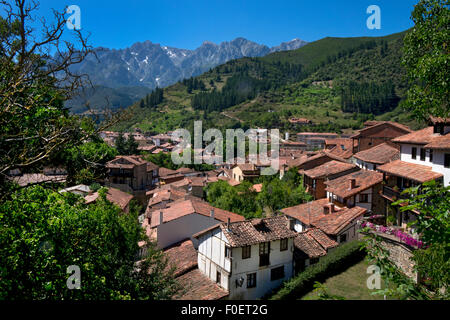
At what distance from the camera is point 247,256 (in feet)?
61.1

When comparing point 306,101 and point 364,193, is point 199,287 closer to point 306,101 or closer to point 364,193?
point 364,193

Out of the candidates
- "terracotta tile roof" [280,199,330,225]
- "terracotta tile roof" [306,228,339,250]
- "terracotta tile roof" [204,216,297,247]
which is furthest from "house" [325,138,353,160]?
"terracotta tile roof" [204,216,297,247]

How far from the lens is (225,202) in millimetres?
34562

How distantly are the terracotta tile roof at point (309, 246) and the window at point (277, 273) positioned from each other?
2.13 m

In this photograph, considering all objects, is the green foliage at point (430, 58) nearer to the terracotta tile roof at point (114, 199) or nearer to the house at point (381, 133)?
the terracotta tile roof at point (114, 199)

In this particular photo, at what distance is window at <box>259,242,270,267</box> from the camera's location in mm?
19141

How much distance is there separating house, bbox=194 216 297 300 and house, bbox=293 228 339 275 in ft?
2.26

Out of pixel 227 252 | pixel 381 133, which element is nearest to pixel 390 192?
pixel 227 252

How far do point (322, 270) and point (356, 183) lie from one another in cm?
989

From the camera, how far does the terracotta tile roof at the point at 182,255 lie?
2044 cm

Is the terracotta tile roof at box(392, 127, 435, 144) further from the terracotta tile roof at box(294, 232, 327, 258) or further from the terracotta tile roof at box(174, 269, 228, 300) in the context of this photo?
the terracotta tile roof at box(174, 269, 228, 300)
